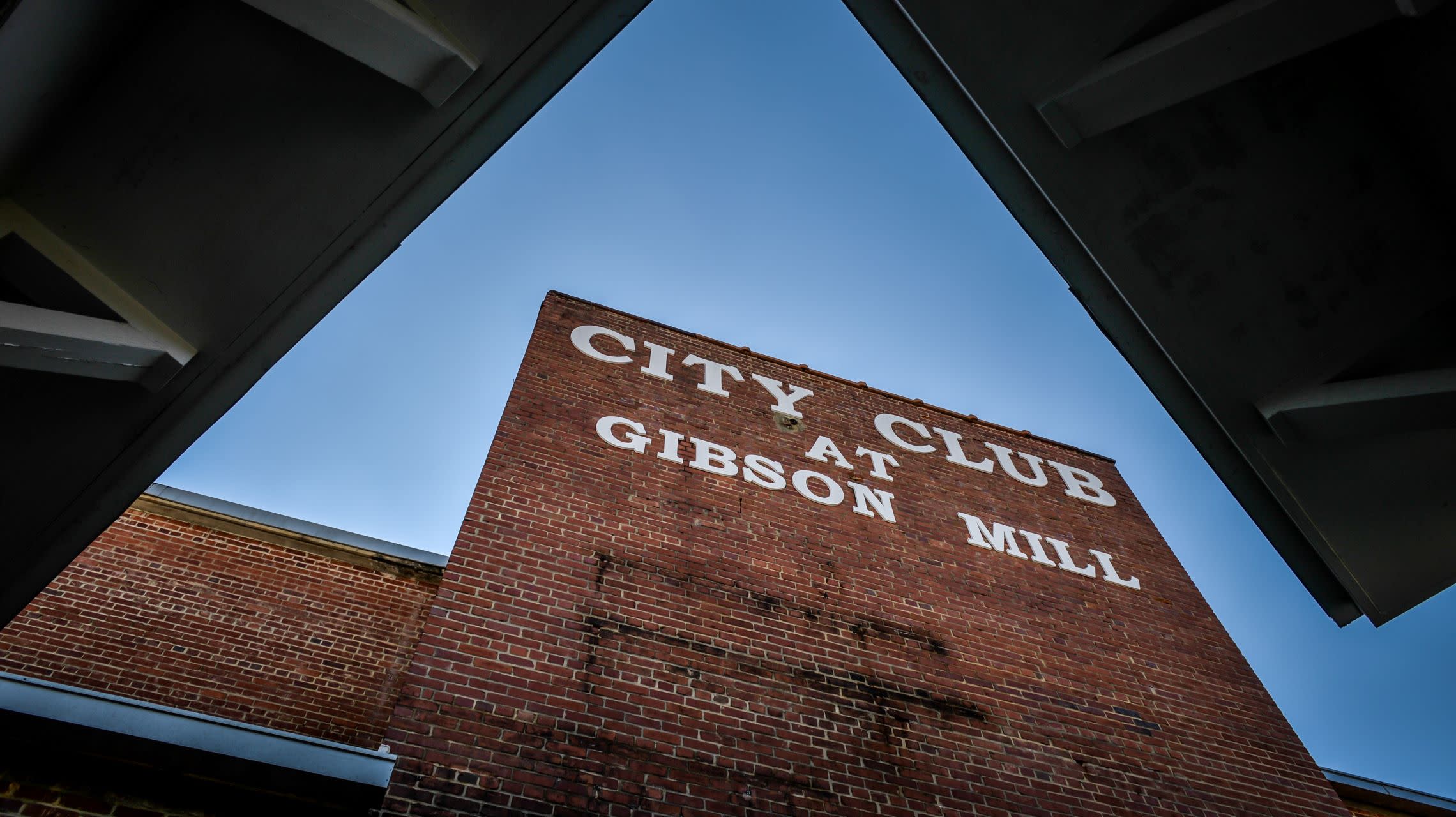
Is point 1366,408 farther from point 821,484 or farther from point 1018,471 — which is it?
point 1018,471

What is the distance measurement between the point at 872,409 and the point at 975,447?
1.39 metres

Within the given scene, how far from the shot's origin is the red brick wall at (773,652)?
538cm

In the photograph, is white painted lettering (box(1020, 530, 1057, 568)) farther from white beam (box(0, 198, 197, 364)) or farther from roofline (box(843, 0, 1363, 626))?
white beam (box(0, 198, 197, 364))

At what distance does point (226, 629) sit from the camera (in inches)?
300

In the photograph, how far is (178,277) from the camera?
10.2 ft

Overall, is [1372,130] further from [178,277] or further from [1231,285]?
[178,277]

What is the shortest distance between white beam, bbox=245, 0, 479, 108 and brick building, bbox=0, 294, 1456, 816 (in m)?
3.70

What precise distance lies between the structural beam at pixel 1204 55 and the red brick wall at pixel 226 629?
23.4 feet

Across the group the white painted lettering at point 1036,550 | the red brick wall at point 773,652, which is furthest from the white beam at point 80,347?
the white painted lettering at point 1036,550

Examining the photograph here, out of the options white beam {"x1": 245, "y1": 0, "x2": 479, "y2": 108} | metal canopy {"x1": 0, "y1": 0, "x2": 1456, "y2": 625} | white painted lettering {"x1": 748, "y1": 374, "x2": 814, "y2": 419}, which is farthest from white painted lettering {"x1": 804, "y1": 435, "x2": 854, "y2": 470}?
white beam {"x1": 245, "y1": 0, "x2": 479, "y2": 108}

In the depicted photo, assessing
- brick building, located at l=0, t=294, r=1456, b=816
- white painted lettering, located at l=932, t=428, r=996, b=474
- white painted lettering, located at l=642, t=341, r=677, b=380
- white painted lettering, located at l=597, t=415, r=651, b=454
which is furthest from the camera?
white painted lettering, located at l=932, t=428, r=996, b=474

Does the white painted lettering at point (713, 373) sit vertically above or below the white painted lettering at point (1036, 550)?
above

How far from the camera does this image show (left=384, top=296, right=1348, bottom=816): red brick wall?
5.38 m

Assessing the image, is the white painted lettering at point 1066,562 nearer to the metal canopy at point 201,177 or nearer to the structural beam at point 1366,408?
the structural beam at point 1366,408
